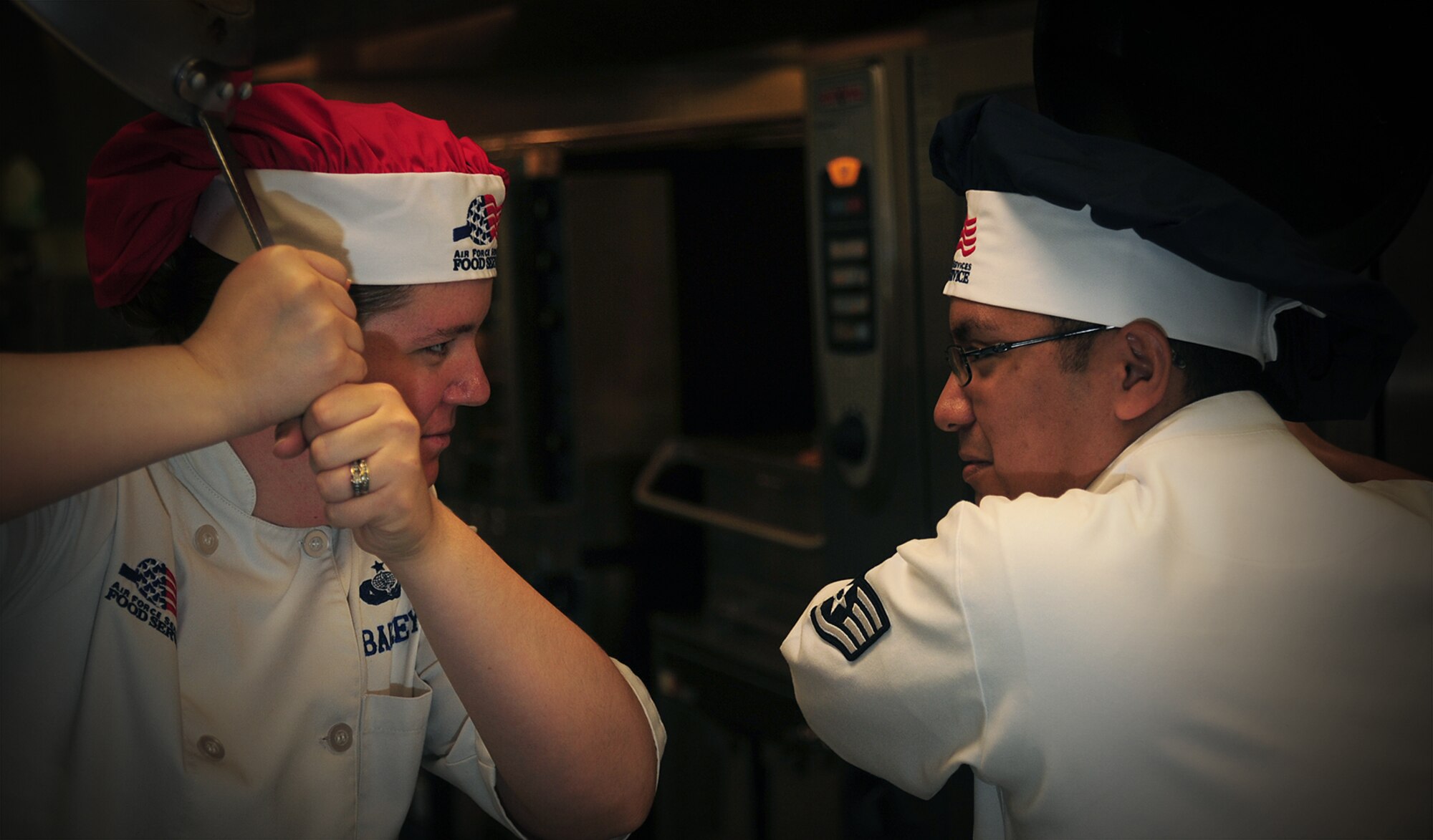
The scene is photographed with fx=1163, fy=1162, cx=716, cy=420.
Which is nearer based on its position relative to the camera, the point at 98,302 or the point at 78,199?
the point at 98,302

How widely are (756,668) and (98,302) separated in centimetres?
157

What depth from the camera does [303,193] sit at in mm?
1026

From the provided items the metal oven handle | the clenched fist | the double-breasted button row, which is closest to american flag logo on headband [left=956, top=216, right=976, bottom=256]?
the clenched fist

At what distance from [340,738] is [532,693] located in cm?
25

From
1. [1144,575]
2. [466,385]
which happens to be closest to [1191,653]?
[1144,575]

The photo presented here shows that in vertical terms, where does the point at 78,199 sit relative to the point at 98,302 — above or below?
above

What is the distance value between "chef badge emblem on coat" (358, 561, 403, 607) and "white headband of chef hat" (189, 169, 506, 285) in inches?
11.7

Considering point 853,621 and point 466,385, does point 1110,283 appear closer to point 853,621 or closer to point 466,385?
point 853,621

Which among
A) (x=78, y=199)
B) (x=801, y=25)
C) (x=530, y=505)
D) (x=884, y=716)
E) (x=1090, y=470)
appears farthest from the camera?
(x=78, y=199)

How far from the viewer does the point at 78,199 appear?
11.9 feet

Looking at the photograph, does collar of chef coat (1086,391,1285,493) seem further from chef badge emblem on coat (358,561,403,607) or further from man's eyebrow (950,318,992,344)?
chef badge emblem on coat (358,561,403,607)

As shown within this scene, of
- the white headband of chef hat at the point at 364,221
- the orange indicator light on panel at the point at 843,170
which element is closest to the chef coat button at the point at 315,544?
the white headband of chef hat at the point at 364,221

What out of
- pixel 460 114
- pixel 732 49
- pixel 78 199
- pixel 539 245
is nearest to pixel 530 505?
pixel 539 245

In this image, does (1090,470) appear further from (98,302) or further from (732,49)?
(732,49)
